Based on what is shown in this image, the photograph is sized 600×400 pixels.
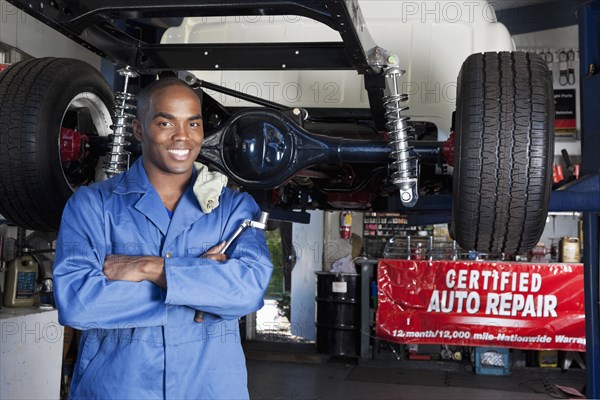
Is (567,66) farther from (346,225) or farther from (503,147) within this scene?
(503,147)

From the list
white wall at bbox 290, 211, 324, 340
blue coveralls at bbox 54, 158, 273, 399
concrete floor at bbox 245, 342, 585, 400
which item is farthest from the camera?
white wall at bbox 290, 211, 324, 340

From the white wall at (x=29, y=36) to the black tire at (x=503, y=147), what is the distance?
4199 millimetres

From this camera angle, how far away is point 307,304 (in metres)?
9.39

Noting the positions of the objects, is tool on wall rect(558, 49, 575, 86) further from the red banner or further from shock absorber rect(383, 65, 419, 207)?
shock absorber rect(383, 65, 419, 207)

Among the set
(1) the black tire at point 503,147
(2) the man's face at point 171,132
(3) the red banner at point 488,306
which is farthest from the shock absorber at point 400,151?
(3) the red banner at point 488,306

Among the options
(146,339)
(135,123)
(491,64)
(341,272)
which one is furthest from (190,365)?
(341,272)

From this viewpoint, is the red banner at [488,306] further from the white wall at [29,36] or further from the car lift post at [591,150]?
the white wall at [29,36]

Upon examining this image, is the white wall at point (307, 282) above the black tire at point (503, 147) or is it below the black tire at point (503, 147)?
below

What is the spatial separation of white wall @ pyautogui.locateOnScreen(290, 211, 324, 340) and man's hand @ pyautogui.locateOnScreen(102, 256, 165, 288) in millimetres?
7699

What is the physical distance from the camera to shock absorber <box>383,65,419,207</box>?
224 centimetres

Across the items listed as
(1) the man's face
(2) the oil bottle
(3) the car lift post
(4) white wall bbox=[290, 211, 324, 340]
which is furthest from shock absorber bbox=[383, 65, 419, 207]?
(4) white wall bbox=[290, 211, 324, 340]

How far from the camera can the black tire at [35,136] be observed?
2258mm

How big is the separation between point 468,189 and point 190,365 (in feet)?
3.45

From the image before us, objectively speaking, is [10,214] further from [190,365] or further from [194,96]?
[190,365]
